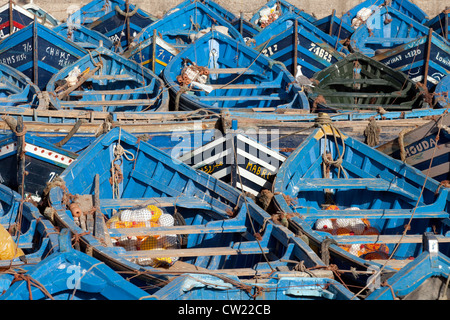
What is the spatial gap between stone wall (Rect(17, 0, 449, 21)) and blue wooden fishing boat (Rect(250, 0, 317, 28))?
110 cm

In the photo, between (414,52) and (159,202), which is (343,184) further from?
(414,52)

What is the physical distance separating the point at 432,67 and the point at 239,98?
14.8 ft

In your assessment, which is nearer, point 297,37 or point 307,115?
point 307,115

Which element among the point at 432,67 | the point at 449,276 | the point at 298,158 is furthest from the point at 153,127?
the point at 432,67

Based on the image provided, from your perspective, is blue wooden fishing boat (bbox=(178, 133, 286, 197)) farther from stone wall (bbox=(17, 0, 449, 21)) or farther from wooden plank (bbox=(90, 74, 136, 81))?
stone wall (bbox=(17, 0, 449, 21))

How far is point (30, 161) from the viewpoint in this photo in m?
9.76

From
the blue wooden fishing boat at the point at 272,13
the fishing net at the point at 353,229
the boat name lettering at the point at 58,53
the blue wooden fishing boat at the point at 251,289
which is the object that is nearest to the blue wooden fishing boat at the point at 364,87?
the fishing net at the point at 353,229

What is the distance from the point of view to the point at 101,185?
32.6ft

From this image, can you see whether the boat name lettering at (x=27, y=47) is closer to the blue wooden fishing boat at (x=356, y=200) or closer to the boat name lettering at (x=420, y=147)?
the blue wooden fishing boat at (x=356, y=200)

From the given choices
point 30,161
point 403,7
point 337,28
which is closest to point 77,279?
point 30,161

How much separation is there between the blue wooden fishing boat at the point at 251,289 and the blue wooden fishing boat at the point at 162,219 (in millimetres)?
319

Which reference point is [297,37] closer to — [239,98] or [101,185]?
[239,98]

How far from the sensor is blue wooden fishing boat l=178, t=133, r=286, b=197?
10.5 m

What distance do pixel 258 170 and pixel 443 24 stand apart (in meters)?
10.8
